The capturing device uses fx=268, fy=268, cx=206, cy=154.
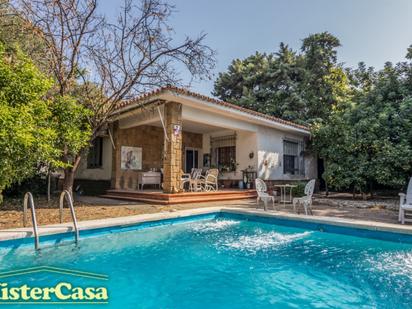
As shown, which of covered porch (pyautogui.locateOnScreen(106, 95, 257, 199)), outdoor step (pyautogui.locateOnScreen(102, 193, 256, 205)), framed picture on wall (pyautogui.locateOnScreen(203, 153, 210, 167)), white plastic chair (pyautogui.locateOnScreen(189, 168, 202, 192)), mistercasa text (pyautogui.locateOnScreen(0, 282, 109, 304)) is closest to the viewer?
mistercasa text (pyautogui.locateOnScreen(0, 282, 109, 304))

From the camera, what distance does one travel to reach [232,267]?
421 centimetres

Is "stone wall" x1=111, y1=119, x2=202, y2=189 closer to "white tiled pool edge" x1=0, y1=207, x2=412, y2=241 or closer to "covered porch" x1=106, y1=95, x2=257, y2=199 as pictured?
"covered porch" x1=106, y1=95, x2=257, y2=199

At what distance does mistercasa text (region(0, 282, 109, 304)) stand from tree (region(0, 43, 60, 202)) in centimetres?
286

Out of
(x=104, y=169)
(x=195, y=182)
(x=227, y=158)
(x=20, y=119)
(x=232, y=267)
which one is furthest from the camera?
(x=227, y=158)

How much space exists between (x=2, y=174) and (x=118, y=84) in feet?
14.9

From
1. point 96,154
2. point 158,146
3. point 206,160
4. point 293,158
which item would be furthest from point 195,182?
point 293,158

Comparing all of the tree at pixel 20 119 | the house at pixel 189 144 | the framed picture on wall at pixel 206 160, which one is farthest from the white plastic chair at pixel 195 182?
the tree at pixel 20 119

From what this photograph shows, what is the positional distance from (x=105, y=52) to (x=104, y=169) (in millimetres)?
6152

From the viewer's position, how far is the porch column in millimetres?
9523

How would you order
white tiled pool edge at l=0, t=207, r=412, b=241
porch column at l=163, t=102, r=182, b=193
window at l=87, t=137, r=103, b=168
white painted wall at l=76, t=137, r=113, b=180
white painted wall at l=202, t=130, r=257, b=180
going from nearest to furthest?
white tiled pool edge at l=0, t=207, r=412, b=241 → porch column at l=163, t=102, r=182, b=193 → white painted wall at l=76, t=137, r=113, b=180 → white painted wall at l=202, t=130, r=257, b=180 → window at l=87, t=137, r=103, b=168

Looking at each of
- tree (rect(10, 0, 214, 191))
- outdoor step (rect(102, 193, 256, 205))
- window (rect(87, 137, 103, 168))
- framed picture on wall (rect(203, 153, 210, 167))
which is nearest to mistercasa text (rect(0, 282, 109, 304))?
tree (rect(10, 0, 214, 191))

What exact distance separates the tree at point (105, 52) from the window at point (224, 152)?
19.5ft

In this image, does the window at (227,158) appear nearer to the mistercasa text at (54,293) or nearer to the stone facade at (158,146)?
the stone facade at (158,146)

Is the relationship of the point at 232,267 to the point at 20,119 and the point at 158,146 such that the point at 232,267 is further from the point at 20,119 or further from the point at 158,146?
the point at 158,146
